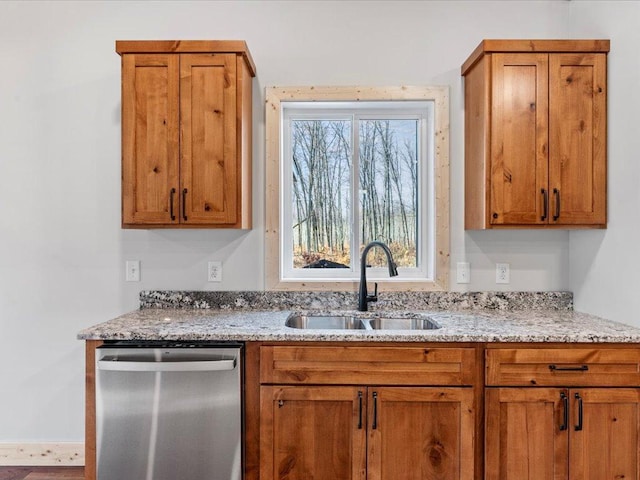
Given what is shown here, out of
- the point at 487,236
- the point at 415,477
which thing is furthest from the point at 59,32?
the point at 415,477

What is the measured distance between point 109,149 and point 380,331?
182 cm

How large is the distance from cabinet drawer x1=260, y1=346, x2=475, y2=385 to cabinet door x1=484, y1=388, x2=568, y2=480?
179 mm

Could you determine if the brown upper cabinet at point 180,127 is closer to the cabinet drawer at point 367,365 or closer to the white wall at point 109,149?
the white wall at point 109,149

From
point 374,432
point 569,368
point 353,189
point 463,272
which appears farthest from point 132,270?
point 569,368

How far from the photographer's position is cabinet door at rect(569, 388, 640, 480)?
1.86 m

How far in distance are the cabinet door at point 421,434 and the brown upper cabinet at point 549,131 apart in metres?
0.96

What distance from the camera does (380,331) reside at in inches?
77.5

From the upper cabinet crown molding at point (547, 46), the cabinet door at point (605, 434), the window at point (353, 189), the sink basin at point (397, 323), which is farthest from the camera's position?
the window at point (353, 189)

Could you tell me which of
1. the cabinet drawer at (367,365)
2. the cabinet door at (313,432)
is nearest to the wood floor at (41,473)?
the cabinet door at (313,432)

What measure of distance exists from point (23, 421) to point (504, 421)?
101 inches

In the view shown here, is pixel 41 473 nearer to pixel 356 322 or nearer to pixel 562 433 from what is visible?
pixel 356 322

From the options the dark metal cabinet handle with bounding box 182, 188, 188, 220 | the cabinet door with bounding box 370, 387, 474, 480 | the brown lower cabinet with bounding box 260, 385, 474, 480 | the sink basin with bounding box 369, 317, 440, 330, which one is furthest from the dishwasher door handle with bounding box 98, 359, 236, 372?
the sink basin with bounding box 369, 317, 440, 330

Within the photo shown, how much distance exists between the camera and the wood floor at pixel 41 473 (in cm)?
243

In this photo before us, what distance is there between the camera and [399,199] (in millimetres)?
2723
